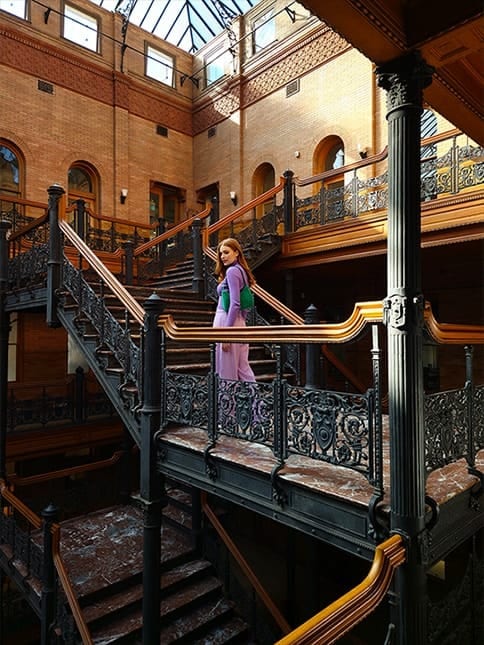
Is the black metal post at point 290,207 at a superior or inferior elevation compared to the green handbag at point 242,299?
superior

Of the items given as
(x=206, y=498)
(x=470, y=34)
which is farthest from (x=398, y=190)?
(x=206, y=498)

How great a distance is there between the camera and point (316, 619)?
71.0 inches

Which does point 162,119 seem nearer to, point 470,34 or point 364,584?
point 470,34

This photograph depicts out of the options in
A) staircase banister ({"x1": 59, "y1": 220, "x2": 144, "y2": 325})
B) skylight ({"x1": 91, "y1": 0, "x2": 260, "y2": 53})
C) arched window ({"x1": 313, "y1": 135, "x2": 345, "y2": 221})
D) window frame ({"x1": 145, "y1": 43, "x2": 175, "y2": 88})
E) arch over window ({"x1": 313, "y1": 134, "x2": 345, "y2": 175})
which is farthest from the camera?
window frame ({"x1": 145, "y1": 43, "x2": 175, "y2": 88})

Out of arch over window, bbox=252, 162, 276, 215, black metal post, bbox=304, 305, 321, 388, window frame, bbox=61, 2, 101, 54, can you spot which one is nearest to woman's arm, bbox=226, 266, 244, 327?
black metal post, bbox=304, 305, 321, 388

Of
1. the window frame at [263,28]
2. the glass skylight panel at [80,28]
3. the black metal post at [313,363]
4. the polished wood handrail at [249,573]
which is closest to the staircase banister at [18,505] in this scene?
the polished wood handrail at [249,573]

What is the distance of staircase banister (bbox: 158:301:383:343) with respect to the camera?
274cm

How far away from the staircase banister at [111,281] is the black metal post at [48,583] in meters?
2.67

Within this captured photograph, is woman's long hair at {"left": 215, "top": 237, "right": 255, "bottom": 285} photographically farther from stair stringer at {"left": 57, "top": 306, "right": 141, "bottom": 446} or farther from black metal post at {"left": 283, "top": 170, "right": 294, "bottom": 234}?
black metal post at {"left": 283, "top": 170, "right": 294, "bottom": 234}

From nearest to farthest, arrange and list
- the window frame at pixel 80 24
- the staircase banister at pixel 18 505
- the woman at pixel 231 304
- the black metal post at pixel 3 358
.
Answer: the woman at pixel 231 304, the staircase banister at pixel 18 505, the black metal post at pixel 3 358, the window frame at pixel 80 24

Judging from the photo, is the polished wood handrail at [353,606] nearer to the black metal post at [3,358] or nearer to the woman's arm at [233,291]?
the woman's arm at [233,291]

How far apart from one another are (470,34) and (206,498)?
22.8 feet

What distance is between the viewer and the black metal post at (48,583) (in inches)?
211

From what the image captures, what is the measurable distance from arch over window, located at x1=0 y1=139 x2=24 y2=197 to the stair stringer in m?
7.20
